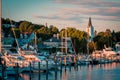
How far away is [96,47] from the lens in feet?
392

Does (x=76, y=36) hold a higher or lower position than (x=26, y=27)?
lower

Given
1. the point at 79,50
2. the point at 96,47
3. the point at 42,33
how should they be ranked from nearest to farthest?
the point at 79,50 → the point at 96,47 → the point at 42,33

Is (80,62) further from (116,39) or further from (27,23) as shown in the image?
(27,23)

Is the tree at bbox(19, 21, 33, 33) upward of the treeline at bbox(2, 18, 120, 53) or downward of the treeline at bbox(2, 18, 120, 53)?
upward

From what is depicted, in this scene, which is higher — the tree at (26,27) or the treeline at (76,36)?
the tree at (26,27)

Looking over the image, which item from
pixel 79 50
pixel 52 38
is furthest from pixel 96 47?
pixel 52 38

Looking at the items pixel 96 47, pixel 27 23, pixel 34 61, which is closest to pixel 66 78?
pixel 34 61

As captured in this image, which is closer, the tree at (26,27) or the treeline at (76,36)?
the treeline at (76,36)

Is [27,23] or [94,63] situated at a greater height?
[27,23]

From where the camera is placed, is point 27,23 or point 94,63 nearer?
point 94,63

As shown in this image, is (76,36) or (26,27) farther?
(26,27)

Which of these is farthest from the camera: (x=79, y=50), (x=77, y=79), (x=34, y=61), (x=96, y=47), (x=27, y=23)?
(x=27, y=23)

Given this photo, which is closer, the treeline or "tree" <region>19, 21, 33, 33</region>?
the treeline

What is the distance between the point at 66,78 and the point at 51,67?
28.7 ft
